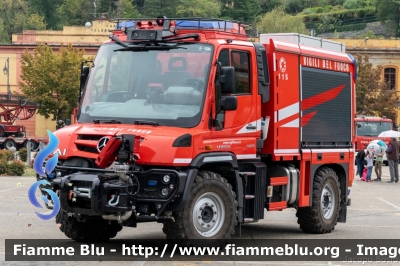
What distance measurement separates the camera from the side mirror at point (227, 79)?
12.1 meters

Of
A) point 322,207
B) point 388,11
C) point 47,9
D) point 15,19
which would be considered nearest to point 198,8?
point 47,9

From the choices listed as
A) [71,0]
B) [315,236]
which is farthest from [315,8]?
[315,236]

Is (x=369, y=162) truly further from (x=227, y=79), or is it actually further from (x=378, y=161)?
(x=227, y=79)

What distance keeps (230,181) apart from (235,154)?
0.39 m

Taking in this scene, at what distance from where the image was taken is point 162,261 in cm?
1146

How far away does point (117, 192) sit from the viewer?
37.2 ft

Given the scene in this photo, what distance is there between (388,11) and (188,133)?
162667mm

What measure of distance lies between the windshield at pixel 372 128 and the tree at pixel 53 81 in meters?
23.2

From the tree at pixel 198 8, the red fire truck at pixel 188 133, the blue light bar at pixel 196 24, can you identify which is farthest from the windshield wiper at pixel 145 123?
the tree at pixel 198 8

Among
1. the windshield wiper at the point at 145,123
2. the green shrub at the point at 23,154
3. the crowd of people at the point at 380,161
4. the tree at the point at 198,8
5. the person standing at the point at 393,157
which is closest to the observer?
the windshield wiper at the point at 145,123

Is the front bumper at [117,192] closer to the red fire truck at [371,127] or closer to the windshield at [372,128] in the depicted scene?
the red fire truck at [371,127]

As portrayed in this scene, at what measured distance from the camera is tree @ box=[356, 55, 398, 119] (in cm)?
7394

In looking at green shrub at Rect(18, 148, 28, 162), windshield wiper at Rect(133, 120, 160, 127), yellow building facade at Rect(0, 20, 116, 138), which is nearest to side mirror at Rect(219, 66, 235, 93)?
windshield wiper at Rect(133, 120, 160, 127)

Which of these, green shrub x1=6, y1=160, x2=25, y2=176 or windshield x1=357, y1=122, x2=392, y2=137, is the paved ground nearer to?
green shrub x1=6, y1=160, x2=25, y2=176
